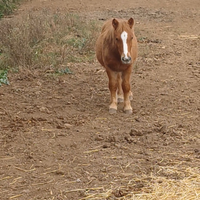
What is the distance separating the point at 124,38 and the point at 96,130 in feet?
4.73

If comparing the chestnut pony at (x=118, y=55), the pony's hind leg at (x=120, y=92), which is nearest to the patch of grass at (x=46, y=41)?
the pony's hind leg at (x=120, y=92)

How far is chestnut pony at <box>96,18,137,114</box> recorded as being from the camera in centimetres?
640

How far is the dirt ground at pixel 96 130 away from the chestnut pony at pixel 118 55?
13.1 inches

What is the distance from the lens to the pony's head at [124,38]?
633 centimetres

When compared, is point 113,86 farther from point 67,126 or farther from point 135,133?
point 135,133

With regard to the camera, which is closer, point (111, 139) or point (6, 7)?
point (111, 139)

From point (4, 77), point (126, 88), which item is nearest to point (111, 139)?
point (126, 88)

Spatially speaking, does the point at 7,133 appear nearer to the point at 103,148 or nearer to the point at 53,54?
the point at 103,148

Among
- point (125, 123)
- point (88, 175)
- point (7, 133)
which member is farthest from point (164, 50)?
point (88, 175)

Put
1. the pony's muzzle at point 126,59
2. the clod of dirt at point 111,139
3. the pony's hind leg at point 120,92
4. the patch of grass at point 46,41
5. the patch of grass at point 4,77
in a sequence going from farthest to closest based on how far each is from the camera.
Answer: the patch of grass at point 46,41, the patch of grass at point 4,77, the pony's hind leg at point 120,92, the pony's muzzle at point 126,59, the clod of dirt at point 111,139

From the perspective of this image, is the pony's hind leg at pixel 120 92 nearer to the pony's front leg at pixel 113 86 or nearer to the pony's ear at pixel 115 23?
the pony's front leg at pixel 113 86

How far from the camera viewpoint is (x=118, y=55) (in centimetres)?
679

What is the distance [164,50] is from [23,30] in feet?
11.8

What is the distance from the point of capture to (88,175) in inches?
193
